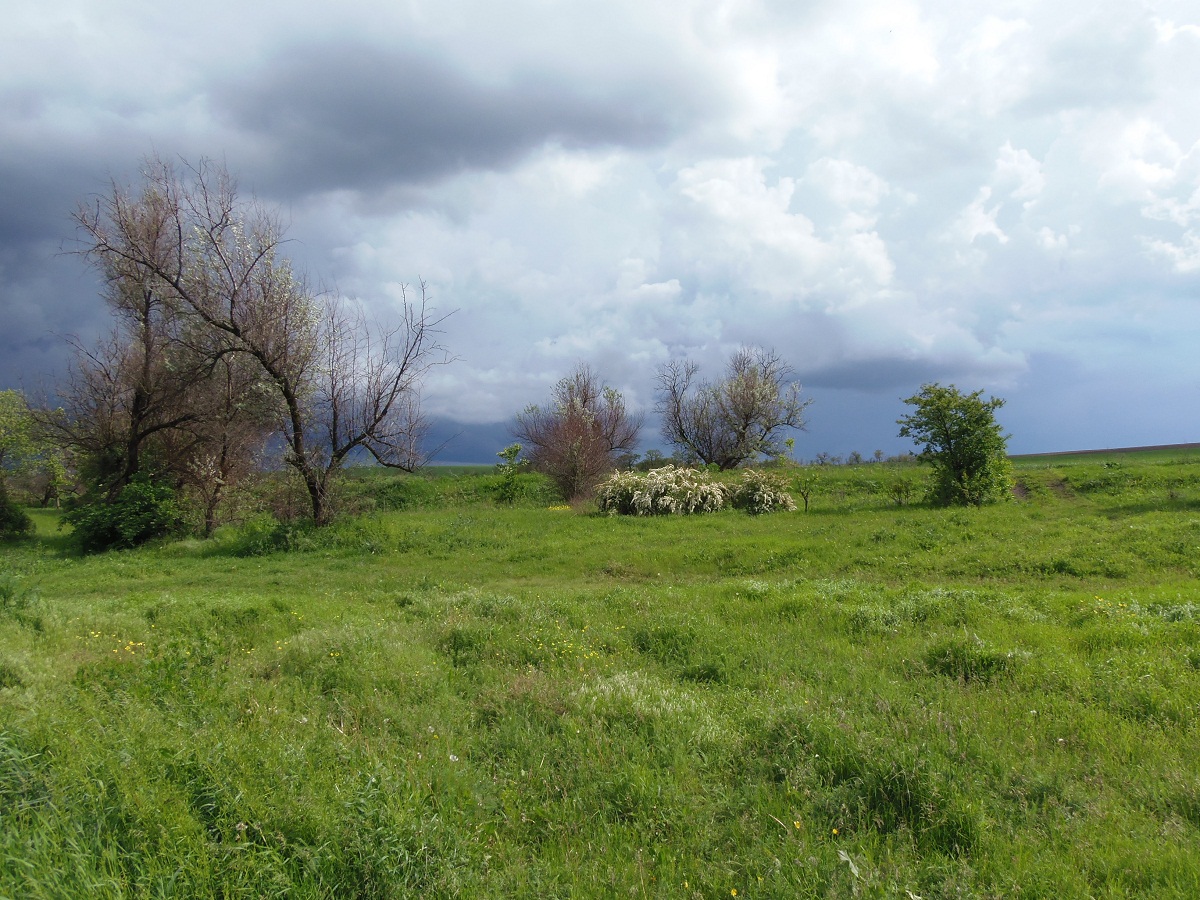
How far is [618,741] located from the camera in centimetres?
496

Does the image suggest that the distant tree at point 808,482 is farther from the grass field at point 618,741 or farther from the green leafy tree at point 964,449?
the grass field at point 618,741

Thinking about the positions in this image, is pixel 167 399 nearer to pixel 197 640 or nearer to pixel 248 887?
pixel 197 640

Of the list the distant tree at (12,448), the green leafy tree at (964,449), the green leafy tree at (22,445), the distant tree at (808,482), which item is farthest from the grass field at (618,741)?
the distant tree at (12,448)

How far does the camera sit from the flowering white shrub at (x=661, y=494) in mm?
21812

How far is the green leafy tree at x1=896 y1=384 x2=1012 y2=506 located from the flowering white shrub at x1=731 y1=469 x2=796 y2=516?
4.29 meters

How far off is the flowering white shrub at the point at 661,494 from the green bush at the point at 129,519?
557 inches

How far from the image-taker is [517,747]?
500cm

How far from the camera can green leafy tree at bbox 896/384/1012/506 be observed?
19.0m

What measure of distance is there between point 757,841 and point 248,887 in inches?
103

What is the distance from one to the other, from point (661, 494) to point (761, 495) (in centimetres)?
328

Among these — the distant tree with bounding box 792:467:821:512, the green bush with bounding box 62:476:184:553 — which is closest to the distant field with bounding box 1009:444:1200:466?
the distant tree with bounding box 792:467:821:512

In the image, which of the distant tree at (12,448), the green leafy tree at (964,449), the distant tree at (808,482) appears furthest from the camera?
the distant tree at (12,448)

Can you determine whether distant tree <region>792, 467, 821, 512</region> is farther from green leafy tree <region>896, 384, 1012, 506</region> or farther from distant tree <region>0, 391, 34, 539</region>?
distant tree <region>0, 391, 34, 539</region>

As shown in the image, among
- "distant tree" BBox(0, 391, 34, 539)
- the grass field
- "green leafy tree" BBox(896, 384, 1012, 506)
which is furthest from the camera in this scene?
"distant tree" BBox(0, 391, 34, 539)
